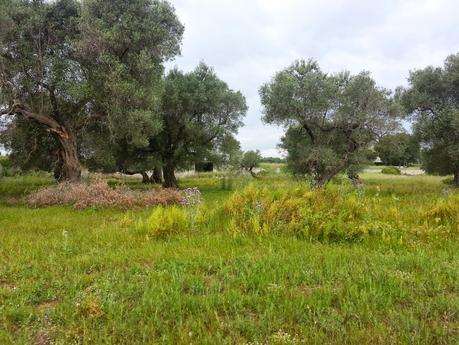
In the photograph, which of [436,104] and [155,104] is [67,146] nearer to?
[155,104]

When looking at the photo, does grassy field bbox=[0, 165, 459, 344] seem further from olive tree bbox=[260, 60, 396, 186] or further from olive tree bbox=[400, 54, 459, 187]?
olive tree bbox=[400, 54, 459, 187]

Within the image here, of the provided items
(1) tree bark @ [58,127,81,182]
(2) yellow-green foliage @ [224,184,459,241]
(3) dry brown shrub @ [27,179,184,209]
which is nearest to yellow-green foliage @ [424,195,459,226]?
(2) yellow-green foliage @ [224,184,459,241]

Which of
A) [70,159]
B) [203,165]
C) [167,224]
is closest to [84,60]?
[70,159]

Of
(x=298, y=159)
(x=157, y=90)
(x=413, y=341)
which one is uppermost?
(x=157, y=90)

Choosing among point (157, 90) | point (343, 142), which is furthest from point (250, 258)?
point (343, 142)

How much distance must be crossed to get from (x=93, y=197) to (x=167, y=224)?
28.9 ft

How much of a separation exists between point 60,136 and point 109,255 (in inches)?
638

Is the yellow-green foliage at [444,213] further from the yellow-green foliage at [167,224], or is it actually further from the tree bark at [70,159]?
the tree bark at [70,159]

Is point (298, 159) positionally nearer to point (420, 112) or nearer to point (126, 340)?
point (420, 112)

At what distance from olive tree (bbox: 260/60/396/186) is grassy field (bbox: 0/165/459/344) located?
17.1 m

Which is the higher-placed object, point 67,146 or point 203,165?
point 67,146

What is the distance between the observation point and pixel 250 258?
5.80 m

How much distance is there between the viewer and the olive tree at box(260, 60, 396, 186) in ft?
81.5

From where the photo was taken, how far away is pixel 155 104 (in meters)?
20.4
